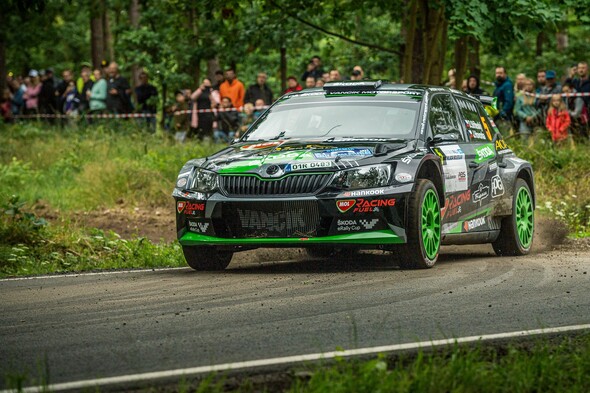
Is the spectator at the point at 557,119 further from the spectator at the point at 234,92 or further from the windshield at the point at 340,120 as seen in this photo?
the windshield at the point at 340,120

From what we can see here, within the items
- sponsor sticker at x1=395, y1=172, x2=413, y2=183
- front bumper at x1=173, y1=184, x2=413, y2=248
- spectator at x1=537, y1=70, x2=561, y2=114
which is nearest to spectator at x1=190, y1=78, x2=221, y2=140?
spectator at x1=537, y1=70, x2=561, y2=114

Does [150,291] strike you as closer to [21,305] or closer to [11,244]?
[21,305]

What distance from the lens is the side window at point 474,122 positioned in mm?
12836

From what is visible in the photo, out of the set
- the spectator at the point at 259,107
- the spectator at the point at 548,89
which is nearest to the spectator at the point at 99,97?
the spectator at the point at 259,107

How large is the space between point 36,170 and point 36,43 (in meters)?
19.5

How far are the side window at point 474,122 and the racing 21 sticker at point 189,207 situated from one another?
342 centimetres

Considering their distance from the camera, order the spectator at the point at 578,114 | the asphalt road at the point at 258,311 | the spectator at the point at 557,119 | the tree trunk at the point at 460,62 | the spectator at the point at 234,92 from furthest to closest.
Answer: the spectator at the point at 234,92
the tree trunk at the point at 460,62
the spectator at the point at 578,114
the spectator at the point at 557,119
the asphalt road at the point at 258,311

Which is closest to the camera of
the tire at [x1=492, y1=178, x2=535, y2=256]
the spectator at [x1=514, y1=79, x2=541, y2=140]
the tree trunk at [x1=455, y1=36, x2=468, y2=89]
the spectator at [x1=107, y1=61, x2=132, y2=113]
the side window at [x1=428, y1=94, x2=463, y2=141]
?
the side window at [x1=428, y1=94, x2=463, y2=141]

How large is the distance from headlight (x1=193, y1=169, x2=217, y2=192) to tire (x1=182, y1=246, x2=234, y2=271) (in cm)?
64

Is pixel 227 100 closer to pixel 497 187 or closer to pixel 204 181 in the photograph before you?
pixel 497 187

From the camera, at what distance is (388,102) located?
38.9ft

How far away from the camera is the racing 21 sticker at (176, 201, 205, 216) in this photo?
10.7 m

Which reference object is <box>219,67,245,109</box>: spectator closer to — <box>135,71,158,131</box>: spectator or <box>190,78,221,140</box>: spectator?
<box>190,78,221,140</box>: spectator

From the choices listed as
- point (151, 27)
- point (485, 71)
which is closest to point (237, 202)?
point (151, 27)
